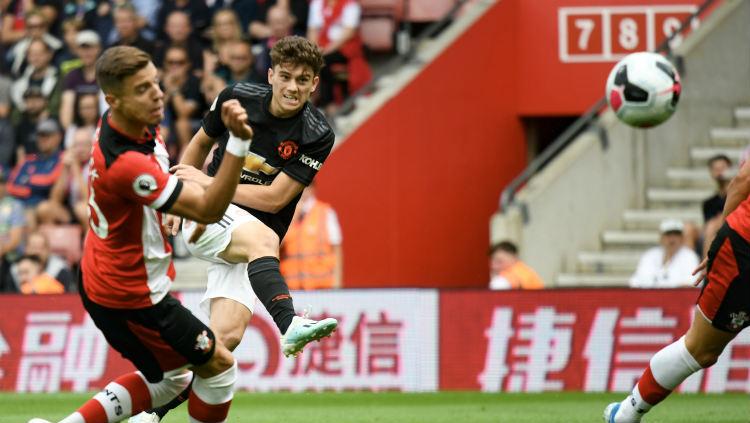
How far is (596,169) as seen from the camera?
16.8 metres

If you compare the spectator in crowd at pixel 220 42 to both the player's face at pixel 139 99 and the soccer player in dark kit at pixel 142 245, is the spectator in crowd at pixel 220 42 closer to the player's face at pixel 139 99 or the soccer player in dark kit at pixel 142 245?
the soccer player in dark kit at pixel 142 245

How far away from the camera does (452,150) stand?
17562 mm

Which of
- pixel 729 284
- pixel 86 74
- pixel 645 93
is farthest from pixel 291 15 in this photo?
pixel 729 284

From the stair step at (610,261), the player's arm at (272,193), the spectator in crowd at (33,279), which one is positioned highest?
the player's arm at (272,193)

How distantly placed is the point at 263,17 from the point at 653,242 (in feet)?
17.0

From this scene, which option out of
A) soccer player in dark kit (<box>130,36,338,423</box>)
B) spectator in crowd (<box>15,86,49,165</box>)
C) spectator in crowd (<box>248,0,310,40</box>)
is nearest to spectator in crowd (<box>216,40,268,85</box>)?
spectator in crowd (<box>248,0,310,40</box>)

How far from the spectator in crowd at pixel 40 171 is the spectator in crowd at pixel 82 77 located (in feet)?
1.23

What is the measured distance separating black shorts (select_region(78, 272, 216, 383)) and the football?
5040mm

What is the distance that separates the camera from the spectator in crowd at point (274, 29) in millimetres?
16141

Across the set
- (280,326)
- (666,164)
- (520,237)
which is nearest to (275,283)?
(280,326)

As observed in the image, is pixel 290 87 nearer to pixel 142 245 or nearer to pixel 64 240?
pixel 142 245

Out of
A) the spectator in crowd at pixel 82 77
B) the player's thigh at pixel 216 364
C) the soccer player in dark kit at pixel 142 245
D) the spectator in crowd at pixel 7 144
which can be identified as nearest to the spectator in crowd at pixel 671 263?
the spectator in crowd at pixel 82 77

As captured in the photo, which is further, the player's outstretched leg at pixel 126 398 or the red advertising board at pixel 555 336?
Answer: the red advertising board at pixel 555 336

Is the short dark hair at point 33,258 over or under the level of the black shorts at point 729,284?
under
